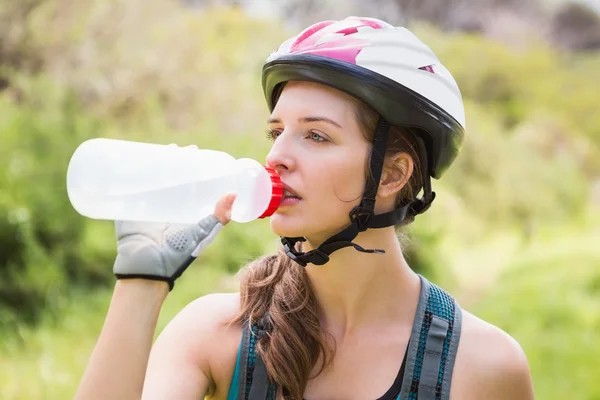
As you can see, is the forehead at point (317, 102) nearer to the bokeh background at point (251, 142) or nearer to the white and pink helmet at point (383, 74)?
the white and pink helmet at point (383, 74)

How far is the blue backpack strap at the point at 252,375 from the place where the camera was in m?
2.09

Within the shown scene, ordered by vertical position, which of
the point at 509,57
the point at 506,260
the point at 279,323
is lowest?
the point at 279,323

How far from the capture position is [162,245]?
1.84 m

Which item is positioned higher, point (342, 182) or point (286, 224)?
point (342, 182)

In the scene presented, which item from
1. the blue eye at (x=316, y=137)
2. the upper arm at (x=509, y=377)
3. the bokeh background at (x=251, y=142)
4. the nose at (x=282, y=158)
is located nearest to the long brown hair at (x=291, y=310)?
the blue eye at (x=316, y=137)

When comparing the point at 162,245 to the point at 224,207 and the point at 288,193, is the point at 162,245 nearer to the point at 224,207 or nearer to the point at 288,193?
the point at 224,207

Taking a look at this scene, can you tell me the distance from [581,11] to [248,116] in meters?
4.46

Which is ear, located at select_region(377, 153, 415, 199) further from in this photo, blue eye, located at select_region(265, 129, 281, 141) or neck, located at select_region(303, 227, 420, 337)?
blue eye, located at select_region(265, 129, 281, 141)

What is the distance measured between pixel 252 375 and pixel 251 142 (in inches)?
208

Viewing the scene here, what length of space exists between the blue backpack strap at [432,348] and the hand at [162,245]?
2.30ft

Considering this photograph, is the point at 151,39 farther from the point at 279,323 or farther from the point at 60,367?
the point at 279,323

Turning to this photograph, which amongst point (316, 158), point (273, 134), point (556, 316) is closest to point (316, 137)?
point (316, 158)

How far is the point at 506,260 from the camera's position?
27.8 ft

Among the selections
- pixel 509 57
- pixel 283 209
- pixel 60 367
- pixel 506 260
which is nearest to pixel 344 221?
pixel 283 209
